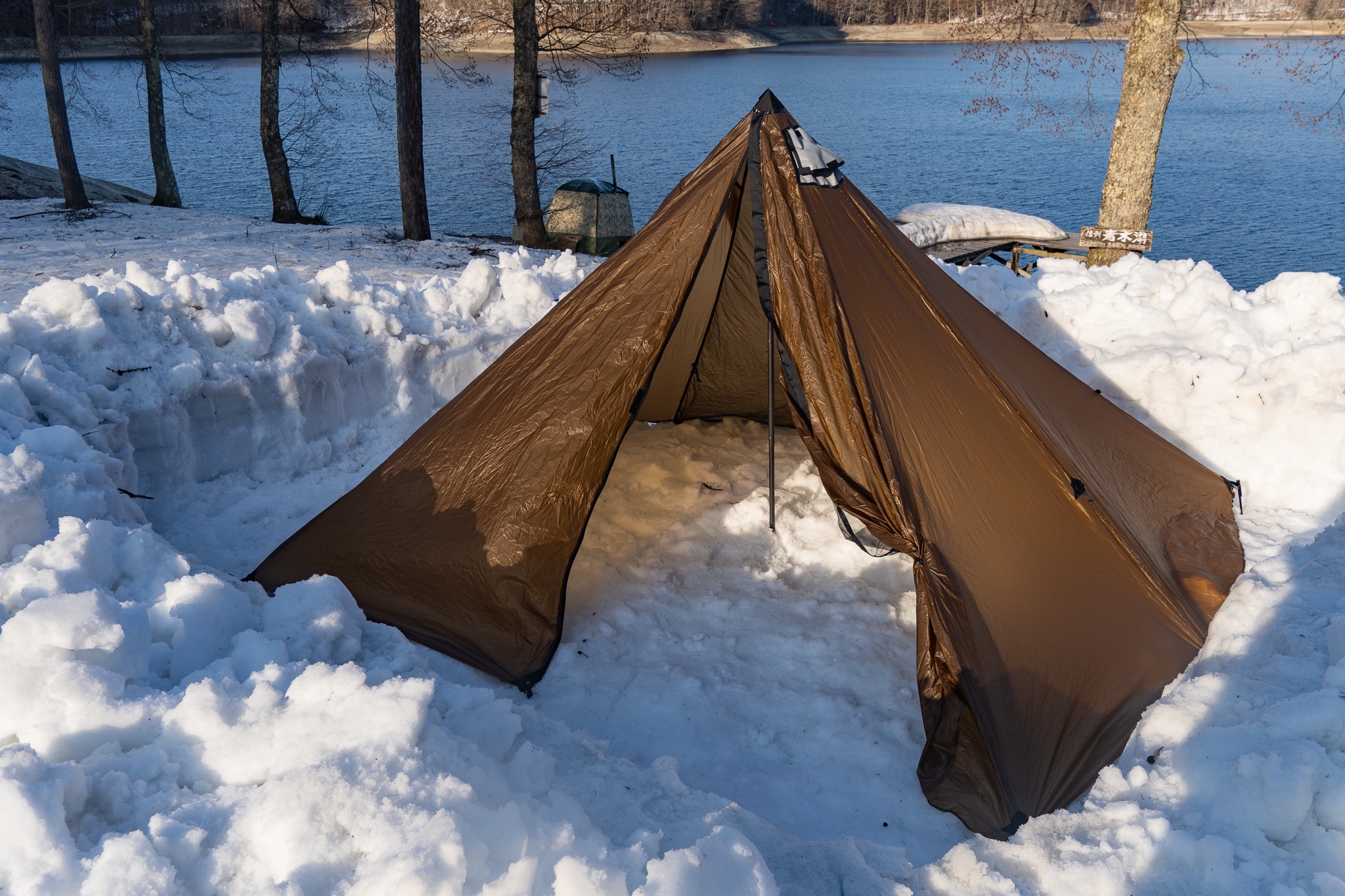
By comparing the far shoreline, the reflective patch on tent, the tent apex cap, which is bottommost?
the reflective patch on tent

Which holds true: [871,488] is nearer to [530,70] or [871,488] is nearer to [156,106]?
[530,70]

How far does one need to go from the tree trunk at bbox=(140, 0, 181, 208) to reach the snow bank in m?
11.9

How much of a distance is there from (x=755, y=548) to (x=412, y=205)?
7.75 metres

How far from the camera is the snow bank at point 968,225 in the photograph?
1430 centimetres

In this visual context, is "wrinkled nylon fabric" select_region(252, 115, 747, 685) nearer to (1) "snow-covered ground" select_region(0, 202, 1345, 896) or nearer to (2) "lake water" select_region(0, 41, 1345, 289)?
(1) "snow-covered ground" select_region(0, 202, 1345, 896)

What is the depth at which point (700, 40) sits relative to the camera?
46.5 metres

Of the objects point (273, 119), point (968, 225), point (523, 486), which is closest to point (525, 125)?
point (273, 119)

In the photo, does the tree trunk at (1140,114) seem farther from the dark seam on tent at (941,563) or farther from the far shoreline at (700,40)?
the far shoreline at (700,40)

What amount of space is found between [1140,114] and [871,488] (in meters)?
6.11

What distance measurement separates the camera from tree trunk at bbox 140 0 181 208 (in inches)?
512

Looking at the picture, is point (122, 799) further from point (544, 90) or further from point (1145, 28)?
point (544, 90)

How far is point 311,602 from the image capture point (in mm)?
2941

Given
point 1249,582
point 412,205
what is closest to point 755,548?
point 1249,582

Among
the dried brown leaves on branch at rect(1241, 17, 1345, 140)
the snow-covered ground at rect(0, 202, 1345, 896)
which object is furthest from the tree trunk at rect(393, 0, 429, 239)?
the dried brown leaves on branch at rect(1241, 17, 1345, 140)
